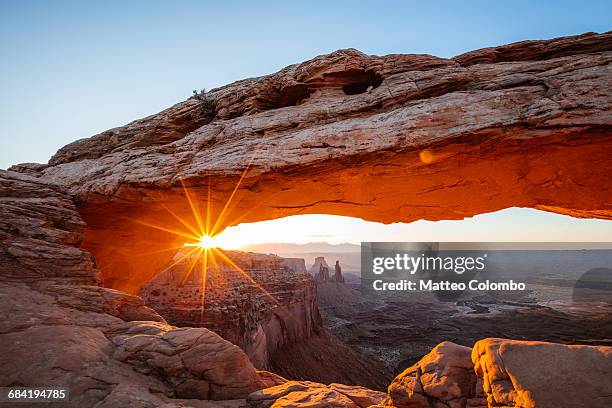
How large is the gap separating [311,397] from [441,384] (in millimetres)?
2856

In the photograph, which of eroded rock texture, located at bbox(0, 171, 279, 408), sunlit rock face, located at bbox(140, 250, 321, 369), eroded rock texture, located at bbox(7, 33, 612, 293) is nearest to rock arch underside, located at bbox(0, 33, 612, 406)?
eroded rock texture, located at bbox(7, 33, 612, 293)

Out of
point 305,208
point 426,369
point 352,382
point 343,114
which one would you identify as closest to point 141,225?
point 305,208

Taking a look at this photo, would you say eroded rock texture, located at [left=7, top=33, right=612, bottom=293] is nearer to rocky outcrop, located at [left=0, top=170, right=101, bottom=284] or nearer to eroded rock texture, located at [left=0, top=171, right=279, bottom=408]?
rocky outcrop, located at [left=0, top=170, right=101, bottom=284]

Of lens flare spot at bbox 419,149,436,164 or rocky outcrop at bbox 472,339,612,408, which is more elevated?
lens flare spot at bbox 419,149,436,164

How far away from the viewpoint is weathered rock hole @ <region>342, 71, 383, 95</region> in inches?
455

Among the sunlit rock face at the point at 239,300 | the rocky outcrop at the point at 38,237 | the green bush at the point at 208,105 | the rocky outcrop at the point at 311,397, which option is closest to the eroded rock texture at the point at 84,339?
the rocky outcrop at the point at 38,237

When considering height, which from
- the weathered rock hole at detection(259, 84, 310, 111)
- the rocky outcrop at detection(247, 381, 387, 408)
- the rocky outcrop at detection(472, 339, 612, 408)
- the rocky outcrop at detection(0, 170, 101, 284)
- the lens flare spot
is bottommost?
the rocky outcrop at detection(247, 381, 387, 408)

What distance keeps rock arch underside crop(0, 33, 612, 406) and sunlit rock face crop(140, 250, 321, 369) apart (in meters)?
10.1

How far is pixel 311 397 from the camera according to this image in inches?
262

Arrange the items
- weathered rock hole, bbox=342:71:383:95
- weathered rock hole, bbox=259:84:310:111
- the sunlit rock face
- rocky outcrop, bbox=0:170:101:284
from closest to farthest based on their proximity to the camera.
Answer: rocky outcrop, bbox=0:170:101:284 < weathered rock hole, bbox=342:71:383:95 < weathered rock hole, bbox=259:84:310:111 < the sunlit rock face

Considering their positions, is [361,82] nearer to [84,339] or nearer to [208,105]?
[208,105]

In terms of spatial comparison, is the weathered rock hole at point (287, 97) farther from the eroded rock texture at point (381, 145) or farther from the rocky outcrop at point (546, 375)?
the rocky outcrop at point (546, 375)

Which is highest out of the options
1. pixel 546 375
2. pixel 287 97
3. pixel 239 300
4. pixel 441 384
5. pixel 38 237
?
pixel 287 97

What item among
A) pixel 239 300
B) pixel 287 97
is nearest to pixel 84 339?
pixel 287 97
